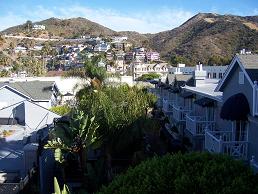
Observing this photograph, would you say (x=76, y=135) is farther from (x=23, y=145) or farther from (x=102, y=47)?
(x=102, y=47)

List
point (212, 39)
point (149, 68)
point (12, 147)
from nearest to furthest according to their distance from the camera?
point (12, 147), point (149, 68), point (212, 39)

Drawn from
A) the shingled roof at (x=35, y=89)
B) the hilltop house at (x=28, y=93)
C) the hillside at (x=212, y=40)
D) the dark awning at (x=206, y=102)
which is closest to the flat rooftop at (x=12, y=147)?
the hilltop house at (x=28, y=93)

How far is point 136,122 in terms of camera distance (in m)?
20.8

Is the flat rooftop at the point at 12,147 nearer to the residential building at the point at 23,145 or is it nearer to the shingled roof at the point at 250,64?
the residential building at the point at 23,145

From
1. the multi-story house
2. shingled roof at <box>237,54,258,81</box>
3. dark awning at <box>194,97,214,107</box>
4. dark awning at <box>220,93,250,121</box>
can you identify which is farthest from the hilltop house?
dark awning at <box>220,93,250,121</box>

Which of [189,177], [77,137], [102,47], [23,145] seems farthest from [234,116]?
[102,47]

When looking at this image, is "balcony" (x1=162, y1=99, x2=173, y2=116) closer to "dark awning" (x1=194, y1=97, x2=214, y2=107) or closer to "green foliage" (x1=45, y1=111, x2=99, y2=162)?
"dark awning" (x1=194, y1=97, x2=214, y2=107)

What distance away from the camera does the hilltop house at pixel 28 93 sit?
134 feet

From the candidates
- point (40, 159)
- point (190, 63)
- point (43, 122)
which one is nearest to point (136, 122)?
point (40, 159)

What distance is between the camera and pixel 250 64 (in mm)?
14797

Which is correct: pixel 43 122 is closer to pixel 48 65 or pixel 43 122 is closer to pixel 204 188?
pixel 204 188

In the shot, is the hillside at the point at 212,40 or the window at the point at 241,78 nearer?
the window at the point at 241,78

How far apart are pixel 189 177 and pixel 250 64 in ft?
25.1

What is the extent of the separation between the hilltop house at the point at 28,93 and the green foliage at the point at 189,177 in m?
32.8
